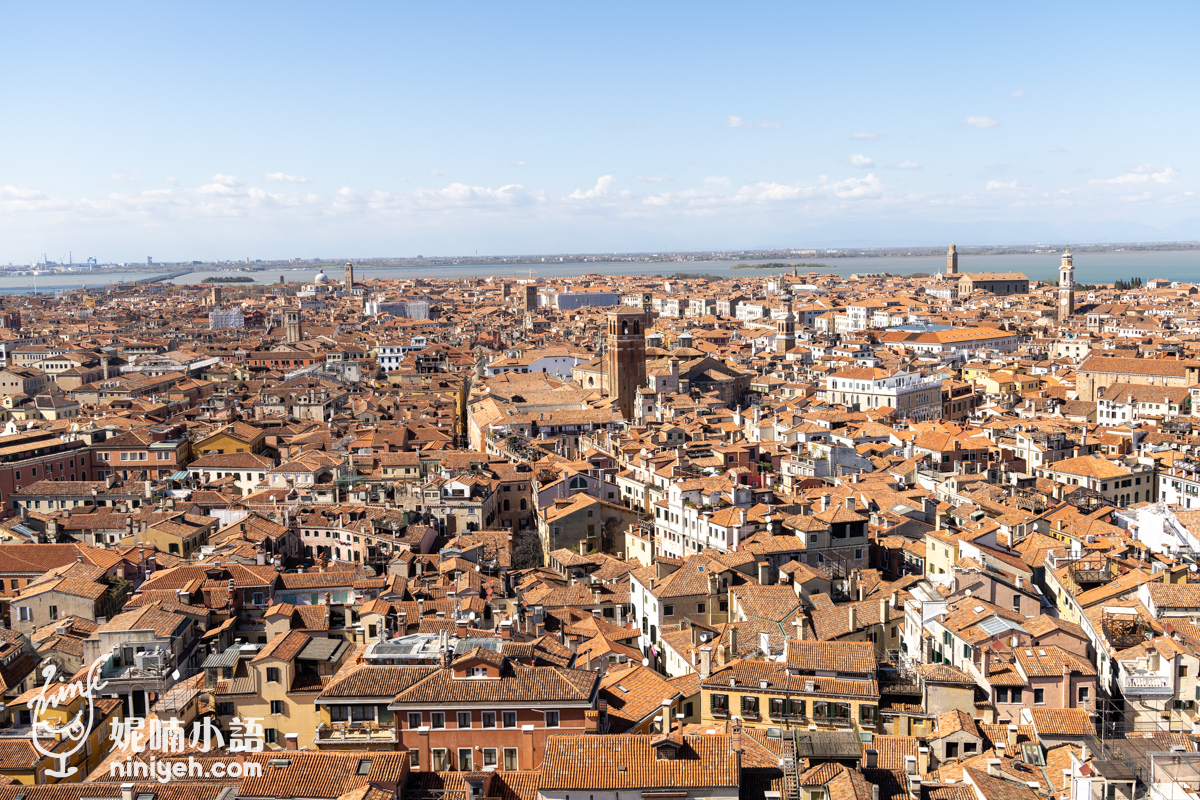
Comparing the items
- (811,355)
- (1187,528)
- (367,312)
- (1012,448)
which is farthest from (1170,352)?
(367,312)

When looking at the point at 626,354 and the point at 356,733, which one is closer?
the point at 356,733

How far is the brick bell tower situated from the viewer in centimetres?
4778

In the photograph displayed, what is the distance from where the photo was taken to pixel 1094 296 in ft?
395

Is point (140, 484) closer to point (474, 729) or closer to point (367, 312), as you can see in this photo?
point (474, 729)

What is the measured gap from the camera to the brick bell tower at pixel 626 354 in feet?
157

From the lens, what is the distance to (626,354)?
158 feet
